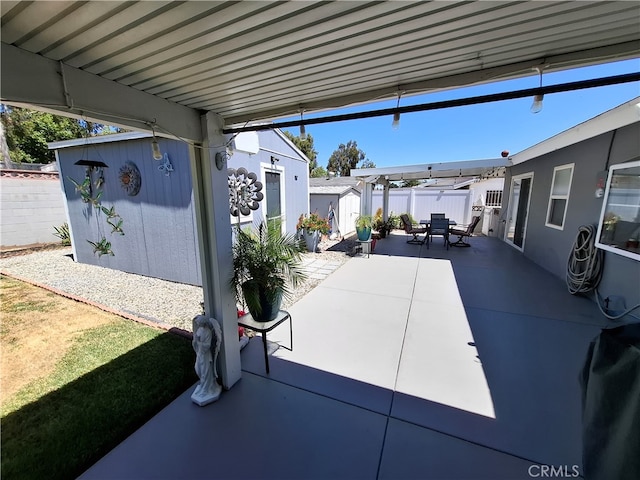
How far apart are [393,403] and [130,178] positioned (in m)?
6.07

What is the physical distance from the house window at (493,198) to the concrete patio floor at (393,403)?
8.99m

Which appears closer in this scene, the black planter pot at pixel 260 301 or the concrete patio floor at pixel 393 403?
the concrete patio floor at pixel 393 403

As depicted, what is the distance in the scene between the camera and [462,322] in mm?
3598

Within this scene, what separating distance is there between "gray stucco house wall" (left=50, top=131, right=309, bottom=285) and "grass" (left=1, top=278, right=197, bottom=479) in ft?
5.84

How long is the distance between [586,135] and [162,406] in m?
7.04

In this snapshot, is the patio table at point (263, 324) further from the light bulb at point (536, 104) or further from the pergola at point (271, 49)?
the light bulb at point (536, 104)

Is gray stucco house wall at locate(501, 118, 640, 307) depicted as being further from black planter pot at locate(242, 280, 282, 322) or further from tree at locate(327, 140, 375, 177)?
tree at locate(327, 140, 375, 177)

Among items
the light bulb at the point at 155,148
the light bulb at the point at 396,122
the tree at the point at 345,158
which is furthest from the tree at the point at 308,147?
the light bulb at the point at 396,122

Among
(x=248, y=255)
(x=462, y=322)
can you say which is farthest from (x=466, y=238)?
(x=248, y=255)

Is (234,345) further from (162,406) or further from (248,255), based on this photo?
(248,255)

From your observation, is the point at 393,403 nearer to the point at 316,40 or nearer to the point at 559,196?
the point at 316,40

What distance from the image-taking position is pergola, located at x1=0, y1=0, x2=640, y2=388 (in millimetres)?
1103

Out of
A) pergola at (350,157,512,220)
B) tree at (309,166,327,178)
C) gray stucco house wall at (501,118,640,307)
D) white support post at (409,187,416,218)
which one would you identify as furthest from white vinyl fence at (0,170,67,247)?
tree at (309,166,327,178)

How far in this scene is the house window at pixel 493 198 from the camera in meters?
11.6
